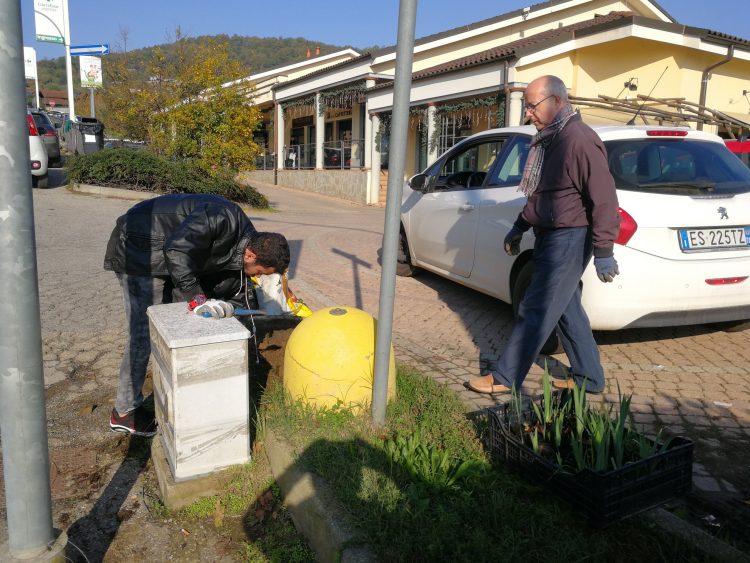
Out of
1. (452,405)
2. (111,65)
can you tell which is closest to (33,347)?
(452,405)

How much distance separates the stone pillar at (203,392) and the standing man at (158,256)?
0.62 meters

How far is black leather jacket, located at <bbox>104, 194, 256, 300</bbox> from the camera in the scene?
354 cm

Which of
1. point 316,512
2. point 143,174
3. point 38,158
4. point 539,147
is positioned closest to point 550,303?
point 539,147

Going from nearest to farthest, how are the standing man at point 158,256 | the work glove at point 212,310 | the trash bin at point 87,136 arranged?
the work glove at point 212,310 → the standing man at point 158,256 → the trash bin at point 87,136

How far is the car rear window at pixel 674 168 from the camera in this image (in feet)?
15.1

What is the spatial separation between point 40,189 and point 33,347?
15866mm

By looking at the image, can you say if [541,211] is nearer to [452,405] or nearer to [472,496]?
[452,405]

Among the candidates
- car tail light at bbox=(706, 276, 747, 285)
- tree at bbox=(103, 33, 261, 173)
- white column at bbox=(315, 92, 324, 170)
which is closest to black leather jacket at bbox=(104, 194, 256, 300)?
car tail light at bbox=(706, 276, 747, 285)

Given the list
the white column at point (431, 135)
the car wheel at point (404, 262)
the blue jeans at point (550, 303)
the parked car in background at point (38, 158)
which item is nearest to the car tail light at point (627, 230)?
the blue jeans at point (550, 303)

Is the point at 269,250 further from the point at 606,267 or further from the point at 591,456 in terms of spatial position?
the point at 591,456

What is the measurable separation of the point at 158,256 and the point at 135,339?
0.51 metres

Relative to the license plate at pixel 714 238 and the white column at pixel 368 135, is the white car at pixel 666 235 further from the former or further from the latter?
the white column at pixel 368 135

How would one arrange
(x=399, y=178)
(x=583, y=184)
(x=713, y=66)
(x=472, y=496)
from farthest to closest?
(x=713, y=66) < (x=583, y=184) < (x=399, y=178) < (x=472, y=496)

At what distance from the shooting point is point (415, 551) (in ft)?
7.55
